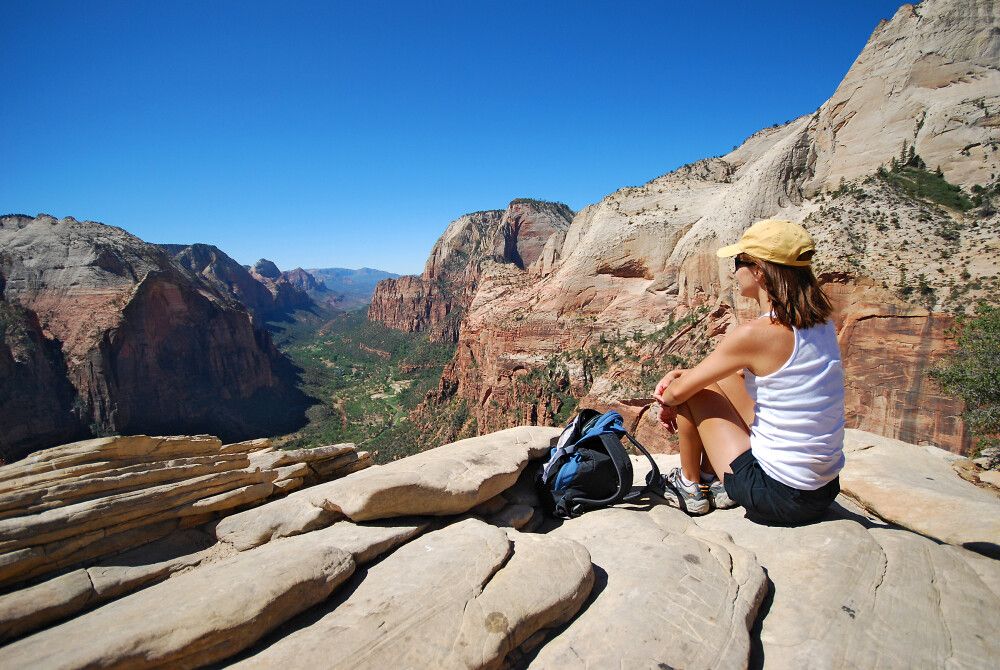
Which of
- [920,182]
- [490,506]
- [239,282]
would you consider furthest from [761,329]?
[239,282]

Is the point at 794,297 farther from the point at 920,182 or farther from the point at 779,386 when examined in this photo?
the point at 920,182

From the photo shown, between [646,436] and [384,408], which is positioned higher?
[646,436]

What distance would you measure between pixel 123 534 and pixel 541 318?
31.4m

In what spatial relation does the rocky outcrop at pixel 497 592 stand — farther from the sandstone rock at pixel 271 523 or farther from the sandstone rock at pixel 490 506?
the sandstone rock at pixel 490 506

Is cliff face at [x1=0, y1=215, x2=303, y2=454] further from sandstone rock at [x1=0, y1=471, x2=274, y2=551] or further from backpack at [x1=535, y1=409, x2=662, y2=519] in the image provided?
backpack at [x1=535, y1=409, x2=662, y2=519]

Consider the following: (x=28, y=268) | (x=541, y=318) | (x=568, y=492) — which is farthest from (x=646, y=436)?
(x=28, y=268)

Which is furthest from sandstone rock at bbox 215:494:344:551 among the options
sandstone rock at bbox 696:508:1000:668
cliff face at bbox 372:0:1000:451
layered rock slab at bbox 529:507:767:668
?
cliff face at bbox 372:0:1000:451

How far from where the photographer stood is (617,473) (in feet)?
Answer: 15.5

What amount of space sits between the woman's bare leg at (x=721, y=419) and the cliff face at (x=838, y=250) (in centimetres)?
1561

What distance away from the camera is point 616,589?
3.13 meters

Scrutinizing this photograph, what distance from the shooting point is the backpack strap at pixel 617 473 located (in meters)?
4.63

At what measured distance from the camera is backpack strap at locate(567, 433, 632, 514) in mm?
4629

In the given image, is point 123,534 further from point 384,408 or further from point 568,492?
point 384,408

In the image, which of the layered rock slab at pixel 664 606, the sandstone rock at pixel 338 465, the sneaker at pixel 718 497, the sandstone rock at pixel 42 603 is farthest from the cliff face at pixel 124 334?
the sneaker at pixel 718 497
